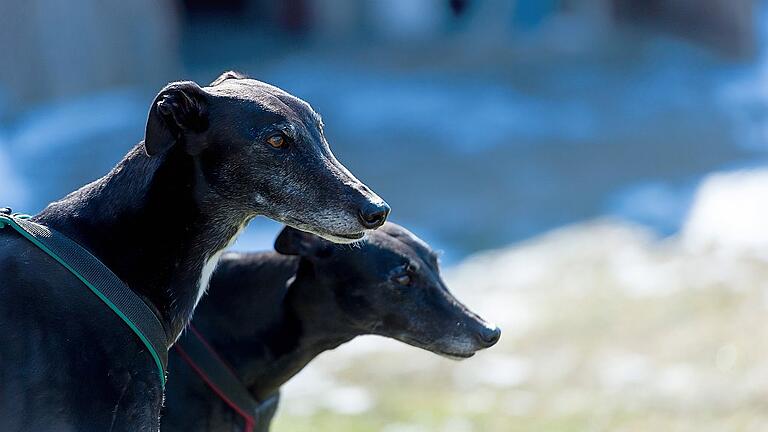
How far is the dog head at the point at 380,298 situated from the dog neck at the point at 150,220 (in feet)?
3.35

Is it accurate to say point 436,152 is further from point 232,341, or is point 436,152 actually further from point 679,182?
point 232,341

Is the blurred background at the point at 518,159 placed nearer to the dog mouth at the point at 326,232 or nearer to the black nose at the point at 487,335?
the black nose at the point at 487,335

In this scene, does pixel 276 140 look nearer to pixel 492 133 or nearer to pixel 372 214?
pixel 372 214

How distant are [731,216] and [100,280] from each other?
790 centimetres

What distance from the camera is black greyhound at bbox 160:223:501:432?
411 cm

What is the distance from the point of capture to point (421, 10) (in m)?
14.4

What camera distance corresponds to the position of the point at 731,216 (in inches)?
390

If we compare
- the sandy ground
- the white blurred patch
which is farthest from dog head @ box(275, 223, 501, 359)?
the white blurred patch

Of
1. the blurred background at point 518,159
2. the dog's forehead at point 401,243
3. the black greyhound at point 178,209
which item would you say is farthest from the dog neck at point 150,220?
the blurred background at point 518,159

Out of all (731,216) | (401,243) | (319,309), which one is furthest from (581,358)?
(319,309)

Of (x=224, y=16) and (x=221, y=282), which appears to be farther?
(x=224, y=16)

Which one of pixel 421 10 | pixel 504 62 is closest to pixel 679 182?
pixel 504 62

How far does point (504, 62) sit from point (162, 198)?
1109 cm

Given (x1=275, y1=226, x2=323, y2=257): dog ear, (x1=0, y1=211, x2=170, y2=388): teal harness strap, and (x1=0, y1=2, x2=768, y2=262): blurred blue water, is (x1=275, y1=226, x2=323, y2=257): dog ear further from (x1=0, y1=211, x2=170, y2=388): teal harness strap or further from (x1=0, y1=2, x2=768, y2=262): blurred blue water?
(x1=0, y1=2, x2=768, y2=262): blurred blue water
